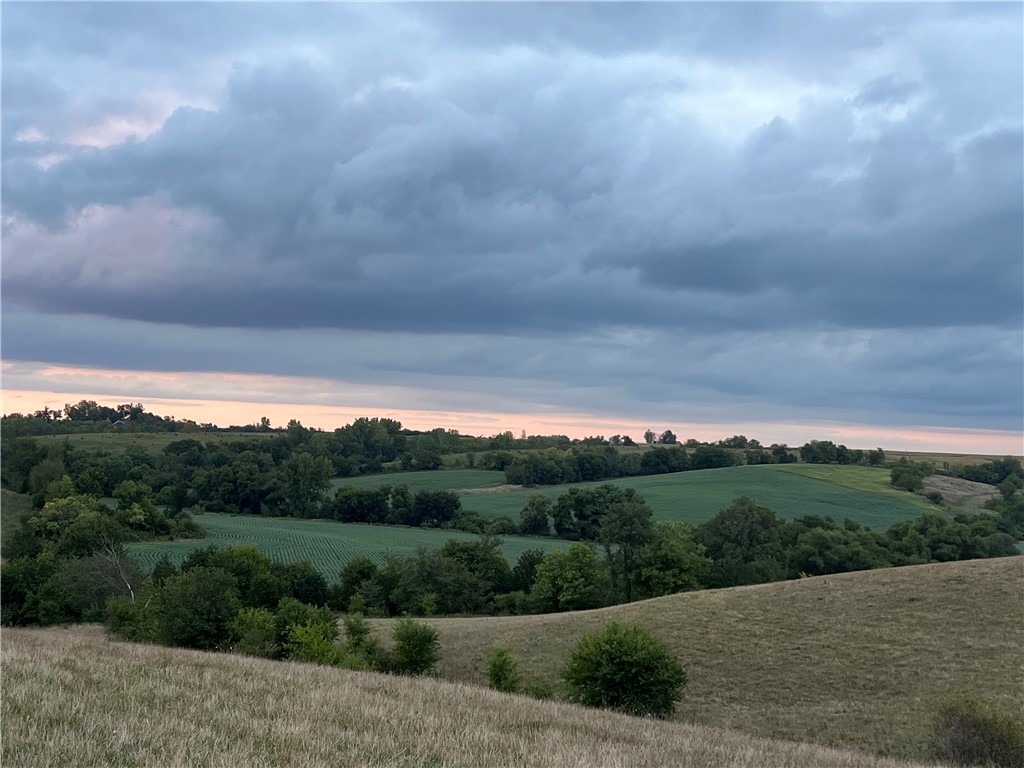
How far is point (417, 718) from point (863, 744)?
2306cm

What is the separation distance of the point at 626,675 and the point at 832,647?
12878 millimetres

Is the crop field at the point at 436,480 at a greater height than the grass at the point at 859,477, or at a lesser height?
lesser

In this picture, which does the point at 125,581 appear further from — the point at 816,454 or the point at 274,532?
the point at 816,454

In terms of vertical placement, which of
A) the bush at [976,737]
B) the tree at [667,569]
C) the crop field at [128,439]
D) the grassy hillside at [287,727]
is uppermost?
the grassy hillside at [287,727]

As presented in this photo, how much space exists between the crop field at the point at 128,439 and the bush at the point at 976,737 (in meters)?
161

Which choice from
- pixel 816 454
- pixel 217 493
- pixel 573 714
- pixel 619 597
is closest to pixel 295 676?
pixel 573 714

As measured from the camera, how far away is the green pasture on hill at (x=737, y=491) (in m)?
114

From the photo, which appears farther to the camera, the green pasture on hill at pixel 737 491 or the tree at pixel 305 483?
the tree at pixel 305 483

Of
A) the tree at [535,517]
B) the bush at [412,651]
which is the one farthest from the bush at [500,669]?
the tree at [535,517]

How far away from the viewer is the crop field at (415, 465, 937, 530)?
113 m

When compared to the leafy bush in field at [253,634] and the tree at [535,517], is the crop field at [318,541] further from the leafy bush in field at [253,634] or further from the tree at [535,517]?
the leafy bush in field at [253,634]

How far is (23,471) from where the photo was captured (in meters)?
138

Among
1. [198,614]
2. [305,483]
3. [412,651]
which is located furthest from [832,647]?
[305,483]

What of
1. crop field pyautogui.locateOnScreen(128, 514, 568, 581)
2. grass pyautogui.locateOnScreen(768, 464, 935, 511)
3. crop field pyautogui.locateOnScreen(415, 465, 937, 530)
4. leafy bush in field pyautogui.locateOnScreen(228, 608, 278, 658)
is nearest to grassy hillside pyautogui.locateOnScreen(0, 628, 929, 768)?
leafy bush in field pyautogui.locateOnScreen(228, 608, 278, 658)
